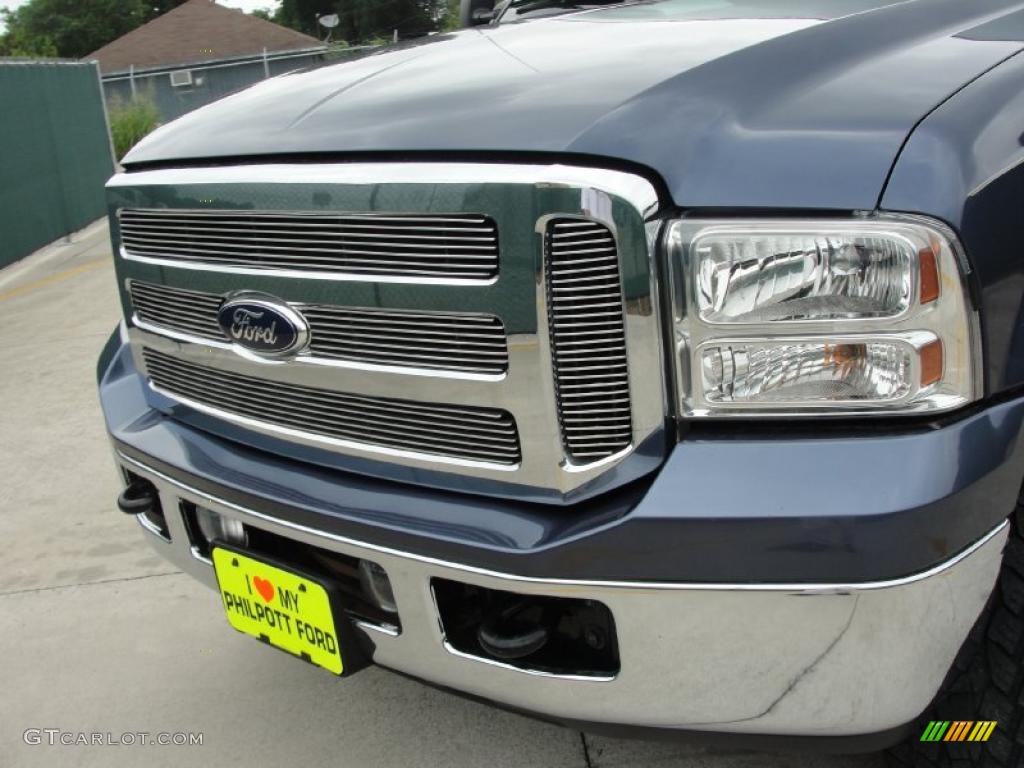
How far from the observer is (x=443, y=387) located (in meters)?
1.66

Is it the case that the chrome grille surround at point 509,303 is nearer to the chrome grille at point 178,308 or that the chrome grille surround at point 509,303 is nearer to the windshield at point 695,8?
the chrome grille at point 178,308

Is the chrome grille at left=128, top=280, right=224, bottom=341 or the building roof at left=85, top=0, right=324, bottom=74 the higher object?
the building roof at left=85, top=0, right=324, bottom=74

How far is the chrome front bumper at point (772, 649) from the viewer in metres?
1.41

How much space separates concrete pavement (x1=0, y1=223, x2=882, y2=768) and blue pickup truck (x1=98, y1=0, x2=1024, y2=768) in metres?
0.59

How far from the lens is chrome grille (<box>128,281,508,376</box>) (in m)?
1.60

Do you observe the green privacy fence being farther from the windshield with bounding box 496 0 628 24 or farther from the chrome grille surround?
the chrome grille surround

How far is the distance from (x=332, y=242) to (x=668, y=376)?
0.61 m

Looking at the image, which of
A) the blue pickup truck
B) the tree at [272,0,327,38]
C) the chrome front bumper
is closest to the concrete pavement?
the blue pickup truck

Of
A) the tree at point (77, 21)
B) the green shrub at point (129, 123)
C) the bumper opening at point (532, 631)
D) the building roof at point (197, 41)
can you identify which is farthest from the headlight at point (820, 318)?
the tree at point (77, 21)

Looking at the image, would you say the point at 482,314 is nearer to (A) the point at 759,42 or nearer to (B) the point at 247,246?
(B) the point at 247,246

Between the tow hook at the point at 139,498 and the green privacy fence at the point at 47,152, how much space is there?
25.8ft

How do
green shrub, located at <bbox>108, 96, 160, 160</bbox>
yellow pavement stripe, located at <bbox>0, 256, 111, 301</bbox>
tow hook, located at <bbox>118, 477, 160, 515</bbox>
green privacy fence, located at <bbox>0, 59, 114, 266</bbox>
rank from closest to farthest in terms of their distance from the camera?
tow hook, located at <bbox>118, 477, 160, 515</bbox> → yellow pavement stripe, located at <bbox>0, 256, 111, 301</bbox> → green privacy fence, located at <bbox>0, 59, 114, 266</bbox> → green shrub, located at <bbox>108, 96, 160, 160</bbox>

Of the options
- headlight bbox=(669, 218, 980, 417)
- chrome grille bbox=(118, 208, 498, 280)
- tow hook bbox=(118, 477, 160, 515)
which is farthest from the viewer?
tow hook bbox=(118, 477, 160, 515)

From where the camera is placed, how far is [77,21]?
54.9 m
